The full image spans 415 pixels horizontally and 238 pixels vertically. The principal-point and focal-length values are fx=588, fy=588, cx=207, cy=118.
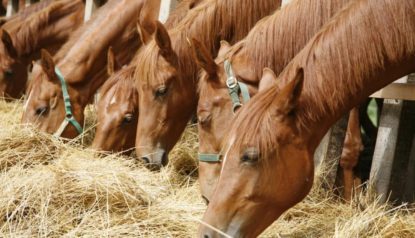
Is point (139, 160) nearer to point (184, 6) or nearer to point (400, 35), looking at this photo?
point (184, 6)

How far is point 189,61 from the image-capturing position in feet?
12.1

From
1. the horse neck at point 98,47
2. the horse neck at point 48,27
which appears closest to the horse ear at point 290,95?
the horse neck at point 98,47

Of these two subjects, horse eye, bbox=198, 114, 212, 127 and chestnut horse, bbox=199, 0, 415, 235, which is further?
horse eye, bbox=198, 114, 212, 127

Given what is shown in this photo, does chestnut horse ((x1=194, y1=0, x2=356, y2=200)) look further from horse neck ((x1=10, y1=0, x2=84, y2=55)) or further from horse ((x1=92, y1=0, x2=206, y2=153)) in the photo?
horse neck ((x1=10, y1=0, x2=84, y2=55))

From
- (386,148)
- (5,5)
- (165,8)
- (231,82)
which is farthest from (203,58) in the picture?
(5,5)

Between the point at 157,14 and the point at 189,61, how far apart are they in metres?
1.27

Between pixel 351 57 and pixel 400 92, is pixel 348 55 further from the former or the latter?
pixel 400 92

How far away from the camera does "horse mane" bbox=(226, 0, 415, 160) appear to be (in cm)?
240

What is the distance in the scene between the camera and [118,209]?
112 inches

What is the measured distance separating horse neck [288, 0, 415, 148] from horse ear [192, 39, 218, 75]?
0.67 m

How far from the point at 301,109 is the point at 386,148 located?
53.0 inches

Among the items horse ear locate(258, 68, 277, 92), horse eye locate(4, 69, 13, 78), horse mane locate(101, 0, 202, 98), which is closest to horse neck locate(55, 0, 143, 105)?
horse mane locate(101, 0, 202, 98)

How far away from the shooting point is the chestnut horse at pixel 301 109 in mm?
2250

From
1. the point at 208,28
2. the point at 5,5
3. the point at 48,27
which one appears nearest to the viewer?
the point at 208,28
